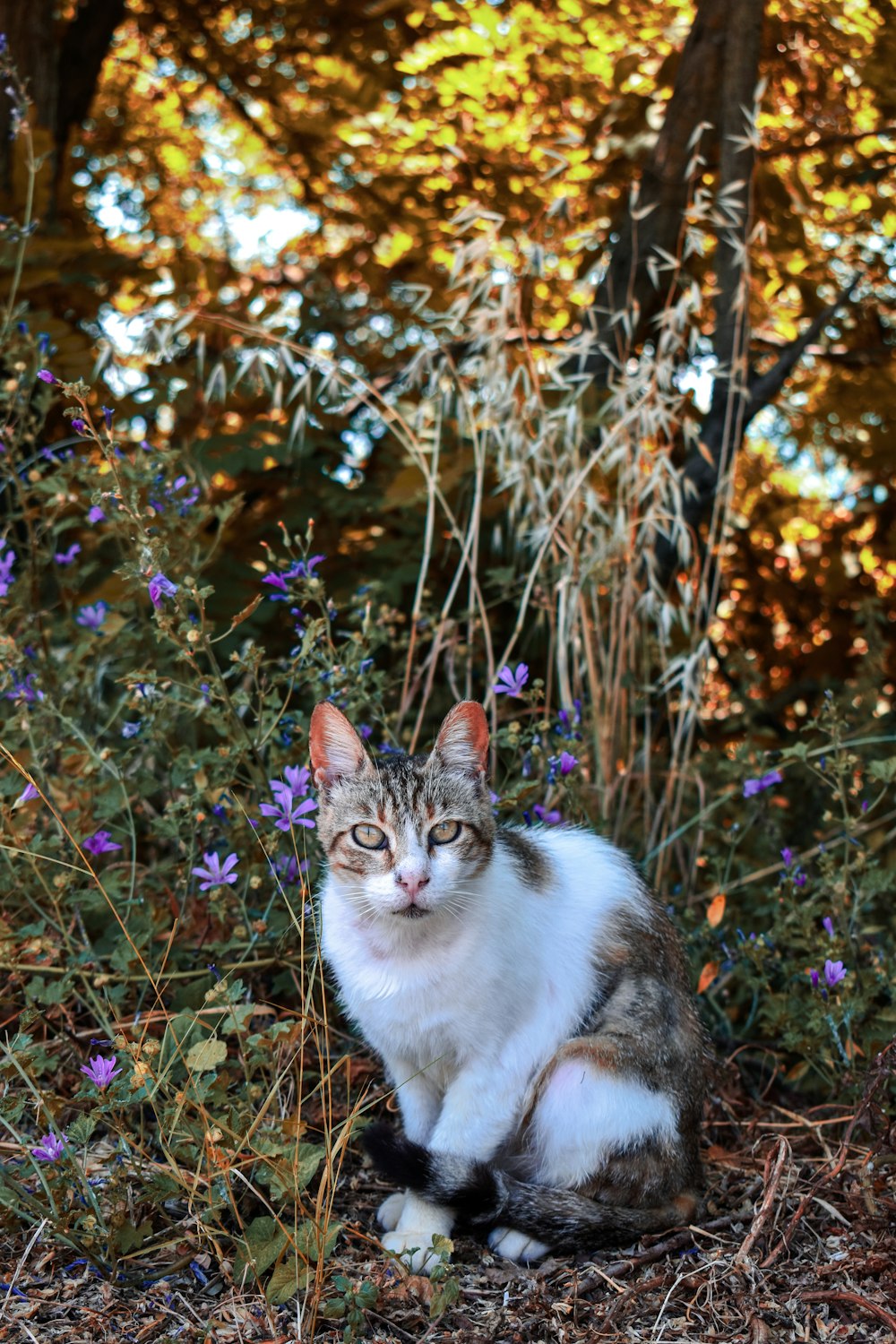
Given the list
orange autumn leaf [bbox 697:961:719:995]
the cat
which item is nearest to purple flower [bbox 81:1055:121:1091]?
the cat

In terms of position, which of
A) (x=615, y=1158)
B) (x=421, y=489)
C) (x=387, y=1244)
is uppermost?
(x=421, y=489)

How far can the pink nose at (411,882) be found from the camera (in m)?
2.54

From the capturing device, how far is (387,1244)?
256cm

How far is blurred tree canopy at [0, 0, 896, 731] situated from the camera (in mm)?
4711

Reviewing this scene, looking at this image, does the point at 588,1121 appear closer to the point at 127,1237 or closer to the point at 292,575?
the point at 127,1237

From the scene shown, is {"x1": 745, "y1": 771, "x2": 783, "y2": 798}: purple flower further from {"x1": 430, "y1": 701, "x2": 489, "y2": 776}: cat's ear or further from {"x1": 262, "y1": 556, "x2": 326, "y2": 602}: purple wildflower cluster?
{"x1": 262, "y1": 556, "x2": 326, "y2": 602}: purple wildflower cluster

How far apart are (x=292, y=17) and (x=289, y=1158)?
6.12 metres

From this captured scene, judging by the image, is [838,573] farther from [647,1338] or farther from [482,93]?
[647,1338]

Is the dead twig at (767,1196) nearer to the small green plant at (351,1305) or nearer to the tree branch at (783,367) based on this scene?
the small green plant at (351,1305)

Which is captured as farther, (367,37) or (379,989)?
(367,37)

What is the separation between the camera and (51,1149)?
2299 millimetres

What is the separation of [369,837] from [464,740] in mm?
323

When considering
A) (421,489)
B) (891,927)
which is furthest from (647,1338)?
(421,489)

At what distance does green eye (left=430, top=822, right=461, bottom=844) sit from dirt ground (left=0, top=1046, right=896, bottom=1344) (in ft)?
2.72
